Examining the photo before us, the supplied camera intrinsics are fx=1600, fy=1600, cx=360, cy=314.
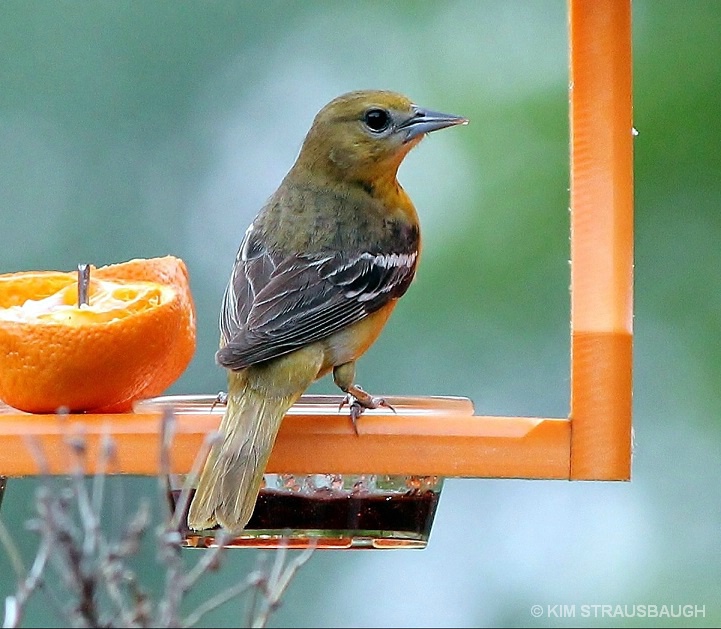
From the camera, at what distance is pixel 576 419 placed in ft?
10.6

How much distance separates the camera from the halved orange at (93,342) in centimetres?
342

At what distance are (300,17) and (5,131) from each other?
1429 mm

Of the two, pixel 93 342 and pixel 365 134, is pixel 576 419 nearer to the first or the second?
pixel 93 342

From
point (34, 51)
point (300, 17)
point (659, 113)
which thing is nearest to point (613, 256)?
point (659, 113)

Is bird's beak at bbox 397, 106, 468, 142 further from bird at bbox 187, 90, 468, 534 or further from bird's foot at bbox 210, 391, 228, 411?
bird's foot at bbox 210, 391, 228, 411

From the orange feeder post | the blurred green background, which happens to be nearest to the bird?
the orange feeder post

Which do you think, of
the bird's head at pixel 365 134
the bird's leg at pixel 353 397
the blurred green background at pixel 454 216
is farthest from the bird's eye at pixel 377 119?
the blurred green background at pixel 454 216

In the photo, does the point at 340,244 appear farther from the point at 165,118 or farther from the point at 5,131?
the point at 5,131

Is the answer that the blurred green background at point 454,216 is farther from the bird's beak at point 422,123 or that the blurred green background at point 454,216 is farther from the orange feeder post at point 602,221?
the orange feeder post at point 602,221

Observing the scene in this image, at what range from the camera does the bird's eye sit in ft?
13.9

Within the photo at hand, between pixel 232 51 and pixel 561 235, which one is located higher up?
pixel 232 51

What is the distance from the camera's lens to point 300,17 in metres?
6.73

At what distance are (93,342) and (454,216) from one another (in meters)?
2.54

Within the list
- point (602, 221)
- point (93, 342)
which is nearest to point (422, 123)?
point (602, 221)
